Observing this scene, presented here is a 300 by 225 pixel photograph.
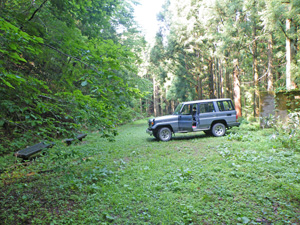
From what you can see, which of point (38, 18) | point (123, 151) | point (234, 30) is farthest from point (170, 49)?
point (38, 18)

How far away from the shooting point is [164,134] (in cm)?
1070

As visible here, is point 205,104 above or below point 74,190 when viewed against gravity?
above

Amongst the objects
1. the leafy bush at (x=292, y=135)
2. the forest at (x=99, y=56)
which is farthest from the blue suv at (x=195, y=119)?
the leafy bush at (x=292, y=135)

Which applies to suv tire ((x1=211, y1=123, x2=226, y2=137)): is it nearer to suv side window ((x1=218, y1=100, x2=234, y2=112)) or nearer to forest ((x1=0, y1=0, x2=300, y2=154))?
suv side window ((x1=218, y1=100, x2=234, y2=112))

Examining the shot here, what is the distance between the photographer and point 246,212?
339 cm

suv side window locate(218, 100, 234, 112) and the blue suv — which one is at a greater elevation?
suv side window locate(218, 100, 234, 112)

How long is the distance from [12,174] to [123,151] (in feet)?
13.4

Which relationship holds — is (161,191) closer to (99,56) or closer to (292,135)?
(99,56)

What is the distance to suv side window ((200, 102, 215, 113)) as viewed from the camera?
35.0 ft

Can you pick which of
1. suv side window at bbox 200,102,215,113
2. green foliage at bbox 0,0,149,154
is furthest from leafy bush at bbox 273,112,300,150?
green foliage at bbox 0,0,149,154

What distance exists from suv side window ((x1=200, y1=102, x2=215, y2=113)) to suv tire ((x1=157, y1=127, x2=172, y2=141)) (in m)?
2.16

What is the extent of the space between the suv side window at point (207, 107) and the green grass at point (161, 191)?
13.7 feet

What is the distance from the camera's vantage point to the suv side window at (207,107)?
10.7m

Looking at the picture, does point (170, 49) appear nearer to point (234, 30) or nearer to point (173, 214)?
point (234, 30)
